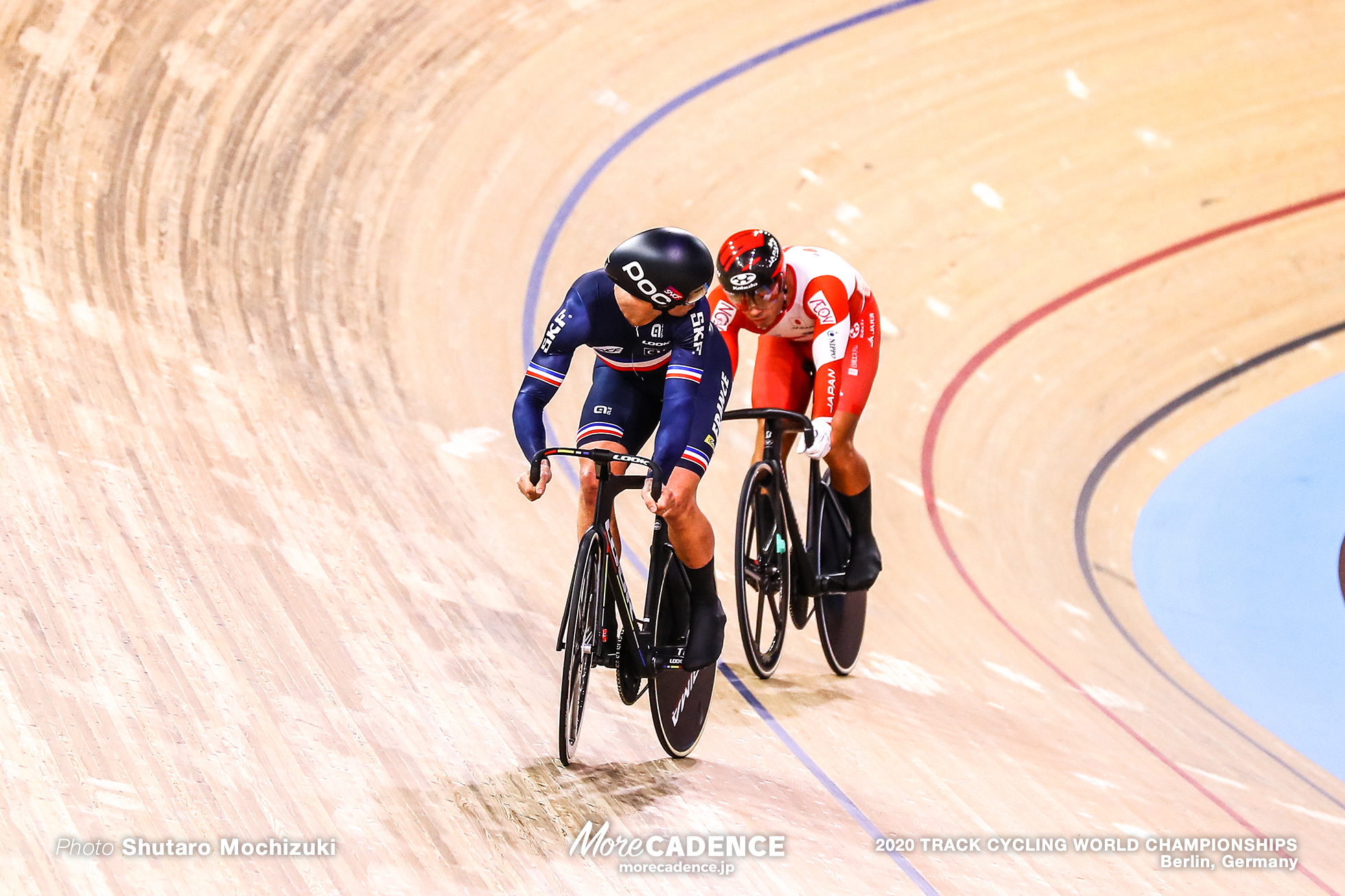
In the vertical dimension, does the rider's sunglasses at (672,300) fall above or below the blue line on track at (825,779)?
above

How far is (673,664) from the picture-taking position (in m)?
2.69

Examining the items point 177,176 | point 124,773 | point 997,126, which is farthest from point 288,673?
point 997,126

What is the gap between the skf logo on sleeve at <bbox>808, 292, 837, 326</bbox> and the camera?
3.21 metres

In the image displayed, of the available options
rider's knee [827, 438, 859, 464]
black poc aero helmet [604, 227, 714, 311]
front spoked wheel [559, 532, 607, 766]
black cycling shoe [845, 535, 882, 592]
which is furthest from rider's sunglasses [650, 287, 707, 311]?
black cycling shoe [845, 535, 882, 592]

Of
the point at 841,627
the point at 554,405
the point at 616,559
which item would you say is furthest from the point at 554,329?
the point at 554,405

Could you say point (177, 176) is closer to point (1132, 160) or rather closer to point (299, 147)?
point (299, 147)

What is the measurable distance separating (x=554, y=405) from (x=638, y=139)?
1.99 meters

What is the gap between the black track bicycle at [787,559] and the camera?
3.26 m

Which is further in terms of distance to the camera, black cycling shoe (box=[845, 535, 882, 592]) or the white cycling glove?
black cycling shoe (box=[845, 535, 882, 592])

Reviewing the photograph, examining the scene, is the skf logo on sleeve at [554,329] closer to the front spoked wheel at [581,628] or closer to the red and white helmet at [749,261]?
the front spoked wheel at [581,628]

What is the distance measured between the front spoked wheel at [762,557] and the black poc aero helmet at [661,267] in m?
0.90

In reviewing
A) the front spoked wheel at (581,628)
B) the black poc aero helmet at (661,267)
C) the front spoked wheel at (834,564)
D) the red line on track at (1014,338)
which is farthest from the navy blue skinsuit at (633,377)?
the red line on track at (1014,338)

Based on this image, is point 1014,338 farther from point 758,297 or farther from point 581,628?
point 581,628

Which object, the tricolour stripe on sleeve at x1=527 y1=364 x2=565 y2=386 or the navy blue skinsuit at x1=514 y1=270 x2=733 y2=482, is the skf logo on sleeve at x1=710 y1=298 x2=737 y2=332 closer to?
the navy blue skinsuit at x1=514 y1=270 x2=733 y2=482
